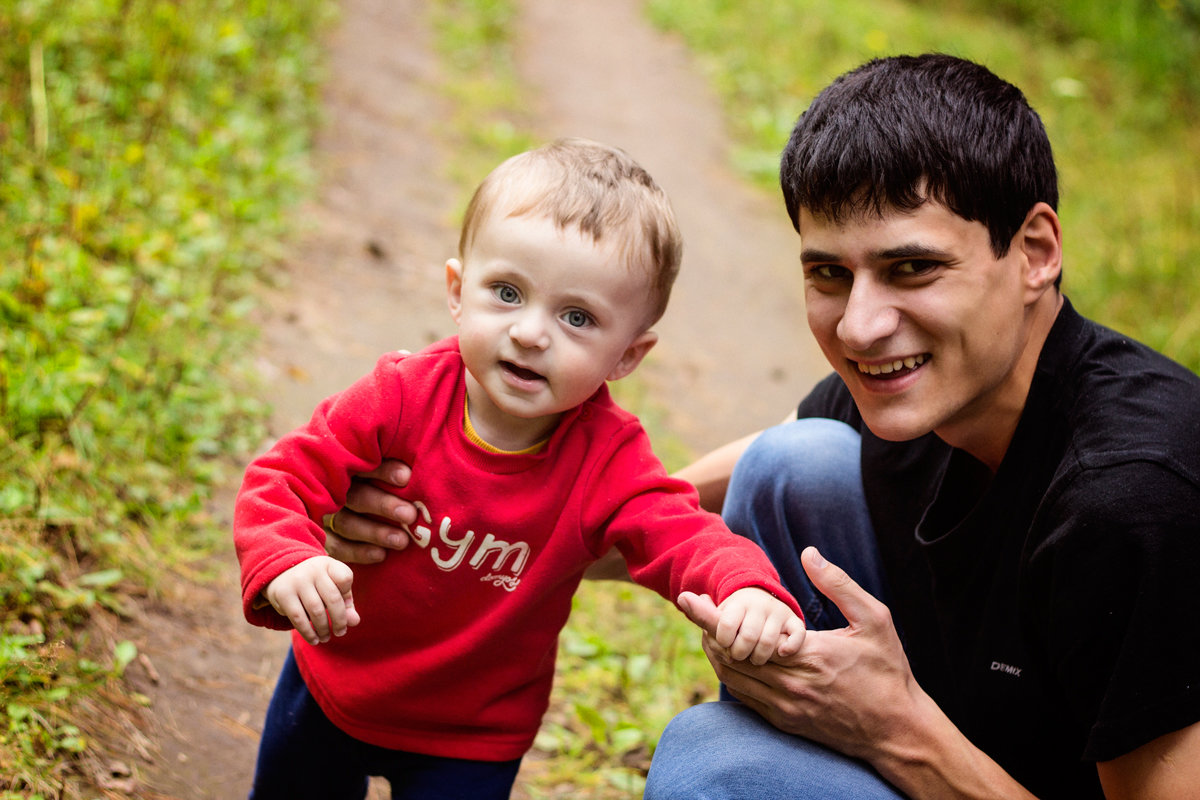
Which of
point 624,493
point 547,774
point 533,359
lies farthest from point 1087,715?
point 547,774

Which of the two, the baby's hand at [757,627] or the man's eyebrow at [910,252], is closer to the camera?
the baby's hand at [757,627]

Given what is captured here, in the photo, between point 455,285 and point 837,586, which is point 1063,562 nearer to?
point 837,586

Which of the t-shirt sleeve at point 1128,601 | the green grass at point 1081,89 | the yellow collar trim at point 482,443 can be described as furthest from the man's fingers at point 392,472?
the green grass at point 1081,89

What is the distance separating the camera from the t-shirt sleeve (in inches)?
54.6

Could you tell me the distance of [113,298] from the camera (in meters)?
3.16

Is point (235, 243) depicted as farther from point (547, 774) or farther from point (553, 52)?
point (553, 52)

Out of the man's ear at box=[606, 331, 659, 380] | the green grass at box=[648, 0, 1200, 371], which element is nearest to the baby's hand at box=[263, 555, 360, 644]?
the man's ear at box=[606, 331, 659, 380]

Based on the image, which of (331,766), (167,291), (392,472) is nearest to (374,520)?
(392,472)

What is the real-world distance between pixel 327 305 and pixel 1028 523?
3081 mm

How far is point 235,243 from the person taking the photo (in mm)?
3955

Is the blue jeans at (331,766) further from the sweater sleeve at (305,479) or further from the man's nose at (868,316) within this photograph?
the man's nose at (868,316)

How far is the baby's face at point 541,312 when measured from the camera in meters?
1.62

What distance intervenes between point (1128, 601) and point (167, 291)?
3.01 metres

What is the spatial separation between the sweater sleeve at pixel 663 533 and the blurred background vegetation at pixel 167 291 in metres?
0.98
